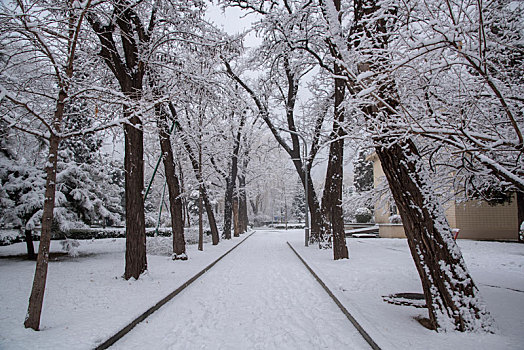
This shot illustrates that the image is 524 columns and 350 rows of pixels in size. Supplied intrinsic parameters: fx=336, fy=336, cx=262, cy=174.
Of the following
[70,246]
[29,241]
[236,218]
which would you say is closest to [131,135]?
[70,246]

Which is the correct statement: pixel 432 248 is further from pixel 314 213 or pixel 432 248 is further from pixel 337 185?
pixel 314 213

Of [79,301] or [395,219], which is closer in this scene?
[79,301]

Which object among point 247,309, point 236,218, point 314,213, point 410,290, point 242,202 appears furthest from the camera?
point 242,202

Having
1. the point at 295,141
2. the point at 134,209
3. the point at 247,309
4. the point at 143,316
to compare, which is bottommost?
the point at 247,309

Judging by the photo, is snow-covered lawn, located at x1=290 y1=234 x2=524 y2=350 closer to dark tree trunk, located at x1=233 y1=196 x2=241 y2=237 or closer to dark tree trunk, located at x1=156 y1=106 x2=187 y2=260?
dark tree trunk, located at x1=156 y1=106 x2=187 y2=260

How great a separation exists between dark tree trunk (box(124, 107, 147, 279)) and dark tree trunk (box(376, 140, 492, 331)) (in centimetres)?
612

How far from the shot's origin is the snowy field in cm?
430

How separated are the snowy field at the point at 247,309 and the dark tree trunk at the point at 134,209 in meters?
0.42

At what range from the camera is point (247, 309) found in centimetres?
611

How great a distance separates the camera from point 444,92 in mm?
6078

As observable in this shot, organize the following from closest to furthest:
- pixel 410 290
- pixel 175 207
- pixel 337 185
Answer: pixel 410 290, pixel 337 185, pixel 175 207

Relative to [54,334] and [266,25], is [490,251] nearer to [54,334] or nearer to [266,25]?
[266,25]

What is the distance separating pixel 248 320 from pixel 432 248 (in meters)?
3.01

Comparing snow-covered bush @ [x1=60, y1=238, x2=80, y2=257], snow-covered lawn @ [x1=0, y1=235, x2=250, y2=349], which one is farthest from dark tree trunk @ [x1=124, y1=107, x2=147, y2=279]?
snow-covered bush @ [x1=60, y1=238, x2=80, y2=257]
